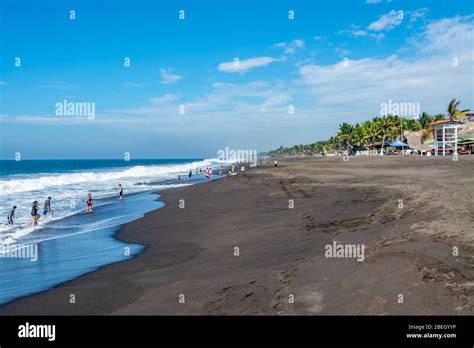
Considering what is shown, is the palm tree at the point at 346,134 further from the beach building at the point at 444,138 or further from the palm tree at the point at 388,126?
the beach building at the point at 444,138

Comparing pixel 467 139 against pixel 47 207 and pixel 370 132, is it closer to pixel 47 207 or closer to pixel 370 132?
pixel 370 132

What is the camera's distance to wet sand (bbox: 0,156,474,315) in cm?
Result: 657

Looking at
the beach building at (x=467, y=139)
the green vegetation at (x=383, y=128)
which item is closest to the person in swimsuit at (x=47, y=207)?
the beach building at (x=467, y=139)

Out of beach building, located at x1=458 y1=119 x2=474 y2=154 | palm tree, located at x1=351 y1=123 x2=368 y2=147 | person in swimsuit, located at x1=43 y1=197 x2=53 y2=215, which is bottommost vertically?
person in swimsuit, located at x1=43 y1=197 x2=53 y2=215

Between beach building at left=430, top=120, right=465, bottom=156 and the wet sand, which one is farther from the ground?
beach building at left=430, top=120, right=465, bottom=156

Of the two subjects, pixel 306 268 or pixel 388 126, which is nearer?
pixel 306 268

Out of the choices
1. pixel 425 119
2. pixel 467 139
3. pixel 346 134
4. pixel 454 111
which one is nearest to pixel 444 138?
pixel 467 139

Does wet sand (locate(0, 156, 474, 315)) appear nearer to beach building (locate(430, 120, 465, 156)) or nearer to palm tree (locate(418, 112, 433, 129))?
beach building (locate(430, 120, 465, 156))

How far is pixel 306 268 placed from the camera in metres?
8.79

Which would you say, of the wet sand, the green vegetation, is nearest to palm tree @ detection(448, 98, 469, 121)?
the green vegetation

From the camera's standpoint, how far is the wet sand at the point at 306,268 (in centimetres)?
657

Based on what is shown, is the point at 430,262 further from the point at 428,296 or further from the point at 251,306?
the point at 251,306

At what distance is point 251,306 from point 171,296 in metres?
2.13
